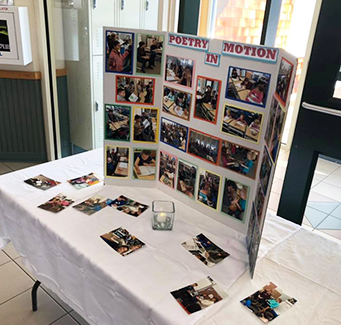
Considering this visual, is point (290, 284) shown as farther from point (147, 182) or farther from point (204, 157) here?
point (147, 182)

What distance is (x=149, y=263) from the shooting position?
122 cm

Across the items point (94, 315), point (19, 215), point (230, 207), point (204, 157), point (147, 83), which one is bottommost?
point (94, 315)

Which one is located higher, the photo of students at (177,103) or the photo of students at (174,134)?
the photo of students at (177,103)

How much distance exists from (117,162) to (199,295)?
2.62 feet

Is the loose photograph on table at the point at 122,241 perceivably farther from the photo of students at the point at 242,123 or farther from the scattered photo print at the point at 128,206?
the photo of students at the point at 242,123

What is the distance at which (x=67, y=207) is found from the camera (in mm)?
1499

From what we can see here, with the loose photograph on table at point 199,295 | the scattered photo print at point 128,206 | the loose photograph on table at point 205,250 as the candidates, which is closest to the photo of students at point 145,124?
the scattered photo print at point 128,206

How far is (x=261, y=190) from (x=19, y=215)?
1023mm

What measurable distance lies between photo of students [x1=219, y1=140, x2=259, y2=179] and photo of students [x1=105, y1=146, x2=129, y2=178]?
49 cm

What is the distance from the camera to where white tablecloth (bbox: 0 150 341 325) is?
3.52 feet

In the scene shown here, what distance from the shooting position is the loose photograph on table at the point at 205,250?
4.15ft

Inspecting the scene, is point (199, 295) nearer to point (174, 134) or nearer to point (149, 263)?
→ point (149, 263)

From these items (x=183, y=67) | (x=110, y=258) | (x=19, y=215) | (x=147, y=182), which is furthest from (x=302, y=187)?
(x=19, y=215)

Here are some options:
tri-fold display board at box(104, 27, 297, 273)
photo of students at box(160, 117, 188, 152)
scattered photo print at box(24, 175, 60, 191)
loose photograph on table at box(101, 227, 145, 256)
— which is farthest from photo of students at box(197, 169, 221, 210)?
scattered photo print at box(24, 175, 60, 191)
